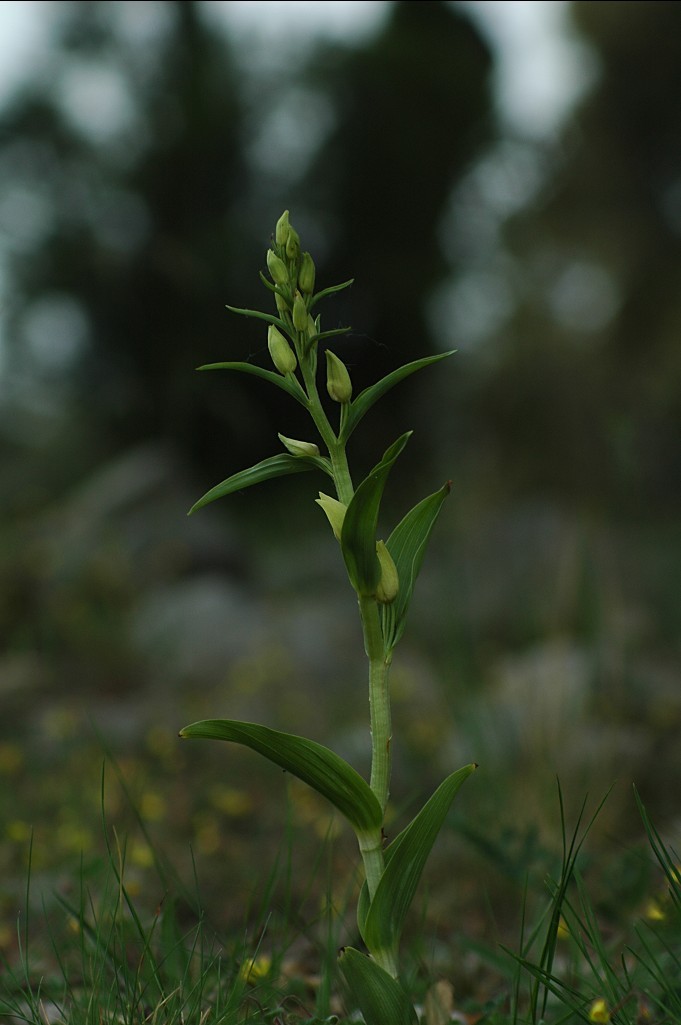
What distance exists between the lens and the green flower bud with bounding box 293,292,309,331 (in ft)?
3.14

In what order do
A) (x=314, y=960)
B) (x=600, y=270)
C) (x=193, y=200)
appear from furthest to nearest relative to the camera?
(x=600, y=270), (x=193, y=200), (x=314, y=960)

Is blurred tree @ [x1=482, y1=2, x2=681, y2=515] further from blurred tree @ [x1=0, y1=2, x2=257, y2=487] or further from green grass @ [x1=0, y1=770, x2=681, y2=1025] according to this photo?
green grass @ [x1=0, y1=770, x2=681, y2=1025]

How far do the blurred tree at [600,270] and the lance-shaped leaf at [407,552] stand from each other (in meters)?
5.42

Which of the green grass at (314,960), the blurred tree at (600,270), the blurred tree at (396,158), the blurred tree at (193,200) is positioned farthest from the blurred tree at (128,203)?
the green grass at (314,960)

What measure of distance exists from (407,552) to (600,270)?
6459 mm

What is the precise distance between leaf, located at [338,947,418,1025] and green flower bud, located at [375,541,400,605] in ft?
1.17

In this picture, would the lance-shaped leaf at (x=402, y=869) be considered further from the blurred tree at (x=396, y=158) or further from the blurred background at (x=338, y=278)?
the blurred tree at (x=396, y=158)

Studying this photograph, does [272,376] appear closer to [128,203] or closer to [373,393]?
[373,393]

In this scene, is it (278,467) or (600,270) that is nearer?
(278,467)

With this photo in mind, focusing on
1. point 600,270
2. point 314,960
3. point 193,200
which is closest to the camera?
point 314,960

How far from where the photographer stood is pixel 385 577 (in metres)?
0.95

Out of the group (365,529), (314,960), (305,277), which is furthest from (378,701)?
(314,960)

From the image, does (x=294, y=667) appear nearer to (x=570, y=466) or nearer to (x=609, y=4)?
(x=570, y=466)

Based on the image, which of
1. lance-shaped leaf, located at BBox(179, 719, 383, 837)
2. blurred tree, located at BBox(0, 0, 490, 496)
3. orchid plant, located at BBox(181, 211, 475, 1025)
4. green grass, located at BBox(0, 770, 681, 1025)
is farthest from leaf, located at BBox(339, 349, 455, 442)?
blurred tree, located at BBox(0, 0, 490, 496)
